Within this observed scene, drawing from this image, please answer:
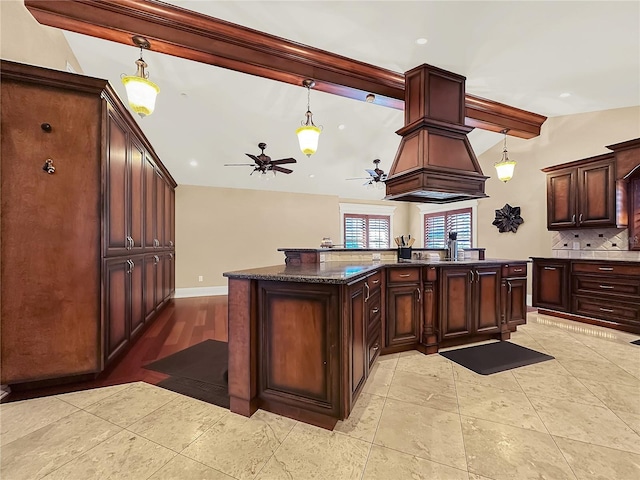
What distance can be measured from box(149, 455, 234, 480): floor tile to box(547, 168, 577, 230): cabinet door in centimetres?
541

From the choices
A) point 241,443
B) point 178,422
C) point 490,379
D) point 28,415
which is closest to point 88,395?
point 28,415

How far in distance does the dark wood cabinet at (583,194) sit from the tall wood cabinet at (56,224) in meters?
5.98

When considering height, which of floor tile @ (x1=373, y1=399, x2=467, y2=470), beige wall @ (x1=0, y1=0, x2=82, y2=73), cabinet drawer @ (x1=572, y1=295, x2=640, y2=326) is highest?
beige wall @ (x1=0, y1=0, x2=82, y2=73)

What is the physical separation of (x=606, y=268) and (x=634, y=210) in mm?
957

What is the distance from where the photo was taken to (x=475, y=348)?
2912mm

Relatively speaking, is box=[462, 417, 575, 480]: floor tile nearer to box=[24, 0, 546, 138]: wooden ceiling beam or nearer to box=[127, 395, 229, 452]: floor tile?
box=[127, 395, 229, 452]: floor tile

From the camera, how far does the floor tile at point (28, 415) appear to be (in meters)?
1.61

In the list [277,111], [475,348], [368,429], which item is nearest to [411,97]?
[277,111]

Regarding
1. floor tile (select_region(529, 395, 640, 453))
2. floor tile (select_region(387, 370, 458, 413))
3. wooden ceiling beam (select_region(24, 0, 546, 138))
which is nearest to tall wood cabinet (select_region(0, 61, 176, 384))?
wooden ceiling beam (select_region(24, 0, 546, 138))

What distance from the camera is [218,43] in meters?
2.40

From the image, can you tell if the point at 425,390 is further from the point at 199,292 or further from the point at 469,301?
the point at 199,292

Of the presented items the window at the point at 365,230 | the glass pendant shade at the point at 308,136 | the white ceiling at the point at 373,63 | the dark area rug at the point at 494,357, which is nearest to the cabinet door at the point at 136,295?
the glass pendant shade at the point at 308,136

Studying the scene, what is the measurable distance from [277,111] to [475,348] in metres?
4.15

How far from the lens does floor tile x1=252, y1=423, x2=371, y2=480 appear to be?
1309 millimetres
